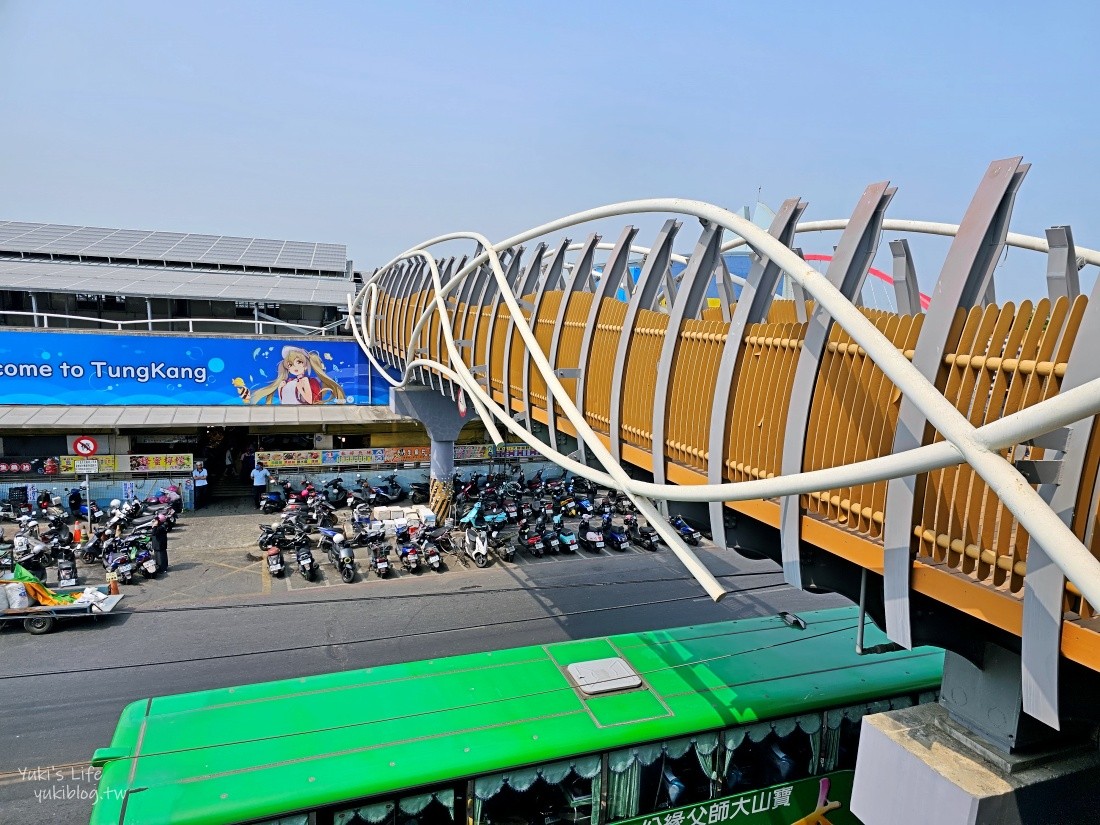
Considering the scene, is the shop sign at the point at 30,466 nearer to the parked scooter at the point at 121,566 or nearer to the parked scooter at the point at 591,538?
the parked scooter at the point at 121,566

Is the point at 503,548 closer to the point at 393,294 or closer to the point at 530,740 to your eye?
the point at 393,294

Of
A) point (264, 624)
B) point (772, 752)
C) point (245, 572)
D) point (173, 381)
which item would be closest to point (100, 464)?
point (173, 381)

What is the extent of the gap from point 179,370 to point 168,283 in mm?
8079

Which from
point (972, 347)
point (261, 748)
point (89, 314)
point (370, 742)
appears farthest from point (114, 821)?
point (89, 314)

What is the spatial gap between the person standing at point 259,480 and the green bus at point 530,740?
16.4 meters

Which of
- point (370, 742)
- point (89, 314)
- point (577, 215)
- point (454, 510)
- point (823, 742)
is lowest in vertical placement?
point (454, 510)

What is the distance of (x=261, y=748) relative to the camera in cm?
699

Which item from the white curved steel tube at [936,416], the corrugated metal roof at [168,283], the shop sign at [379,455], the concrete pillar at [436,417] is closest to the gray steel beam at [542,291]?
the white curved steel tube at [936,416]

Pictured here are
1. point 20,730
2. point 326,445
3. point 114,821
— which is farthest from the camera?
point 326,445

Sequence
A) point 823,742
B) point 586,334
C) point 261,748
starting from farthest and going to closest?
1. point 586,334
2. point 823,742
3. point 261,748

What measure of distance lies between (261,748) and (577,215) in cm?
686

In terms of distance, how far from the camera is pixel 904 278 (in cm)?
583

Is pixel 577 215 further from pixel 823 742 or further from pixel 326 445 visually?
pixel 326 445

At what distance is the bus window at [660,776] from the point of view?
24.8 feet
